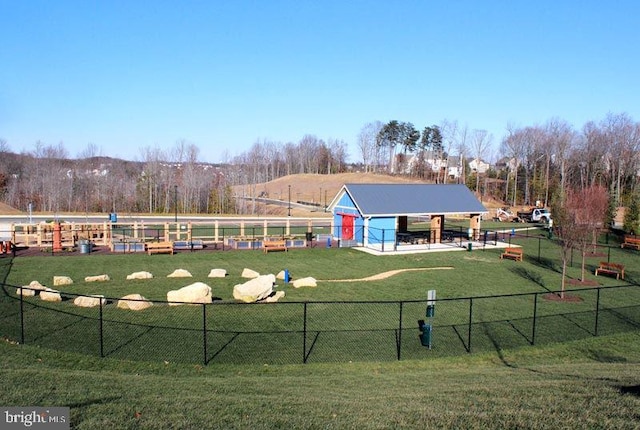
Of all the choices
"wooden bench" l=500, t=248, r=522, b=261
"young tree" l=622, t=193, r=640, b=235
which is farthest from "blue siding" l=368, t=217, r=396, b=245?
"young tree" l=622, t=193, r=640, b=235

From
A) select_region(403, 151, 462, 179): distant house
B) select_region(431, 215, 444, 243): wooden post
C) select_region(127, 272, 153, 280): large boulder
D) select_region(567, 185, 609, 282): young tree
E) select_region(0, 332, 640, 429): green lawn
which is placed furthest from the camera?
select_region(403, 151, 462, 179): distant house

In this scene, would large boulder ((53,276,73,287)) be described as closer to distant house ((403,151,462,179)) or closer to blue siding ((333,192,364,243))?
blue siding ((333,192,364,243))

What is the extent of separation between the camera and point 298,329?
1731 centimetres

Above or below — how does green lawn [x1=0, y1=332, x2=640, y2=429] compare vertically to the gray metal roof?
below

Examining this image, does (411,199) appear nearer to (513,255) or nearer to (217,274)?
(513,255)

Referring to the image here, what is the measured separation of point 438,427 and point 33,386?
25.3 ft

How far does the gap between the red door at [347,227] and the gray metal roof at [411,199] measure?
6.09 ft

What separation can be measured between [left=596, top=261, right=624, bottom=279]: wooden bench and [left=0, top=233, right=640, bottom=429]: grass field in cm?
436

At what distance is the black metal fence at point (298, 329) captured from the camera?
14.8 m

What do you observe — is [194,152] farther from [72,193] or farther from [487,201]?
[487,201]

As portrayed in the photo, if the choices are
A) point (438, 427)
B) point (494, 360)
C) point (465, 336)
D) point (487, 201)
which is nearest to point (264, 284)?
point (465, 336)

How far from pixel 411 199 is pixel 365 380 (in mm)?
30741

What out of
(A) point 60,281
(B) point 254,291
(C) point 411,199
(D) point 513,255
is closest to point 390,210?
(C) point 411,199

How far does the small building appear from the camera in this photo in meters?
39.1
